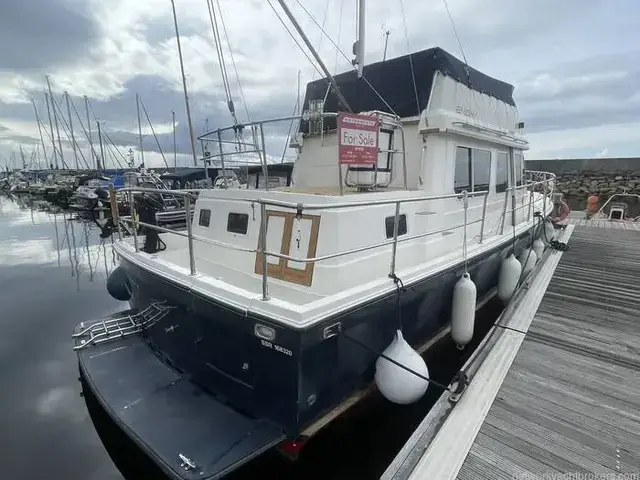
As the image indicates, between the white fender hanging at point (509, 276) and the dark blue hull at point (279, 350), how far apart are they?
2.32 m

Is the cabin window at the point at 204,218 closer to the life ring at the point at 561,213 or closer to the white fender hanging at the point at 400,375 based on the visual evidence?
the white fender hanging at the point at 400,375

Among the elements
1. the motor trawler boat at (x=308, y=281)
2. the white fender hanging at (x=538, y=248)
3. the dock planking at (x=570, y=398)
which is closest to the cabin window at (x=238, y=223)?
the motor trawler boat at (x=308, y=281)

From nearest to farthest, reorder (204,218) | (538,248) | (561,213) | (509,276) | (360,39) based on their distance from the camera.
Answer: (204,218)
(360,39)
(509,276)
(538,248)
(561,213)

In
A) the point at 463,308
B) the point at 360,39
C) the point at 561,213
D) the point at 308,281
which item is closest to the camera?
the point at 308,281

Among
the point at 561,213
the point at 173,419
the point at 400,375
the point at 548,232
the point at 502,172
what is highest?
the point at 502,172

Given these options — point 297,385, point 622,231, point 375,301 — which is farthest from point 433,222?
point 622,231

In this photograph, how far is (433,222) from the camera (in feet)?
15.3

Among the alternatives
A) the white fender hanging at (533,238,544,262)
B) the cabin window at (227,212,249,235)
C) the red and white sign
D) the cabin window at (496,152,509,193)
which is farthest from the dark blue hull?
the white fender hanging at (533,238,544,262)

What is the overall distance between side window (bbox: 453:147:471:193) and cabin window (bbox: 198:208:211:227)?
335 centimetres

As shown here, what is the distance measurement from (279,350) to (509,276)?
4599 mm

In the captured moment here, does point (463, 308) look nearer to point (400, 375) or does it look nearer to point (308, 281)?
point (400, 375)

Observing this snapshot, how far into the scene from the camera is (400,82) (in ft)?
17.5

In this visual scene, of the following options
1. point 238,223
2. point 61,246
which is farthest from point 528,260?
point 61,246

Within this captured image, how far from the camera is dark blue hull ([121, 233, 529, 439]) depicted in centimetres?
291
